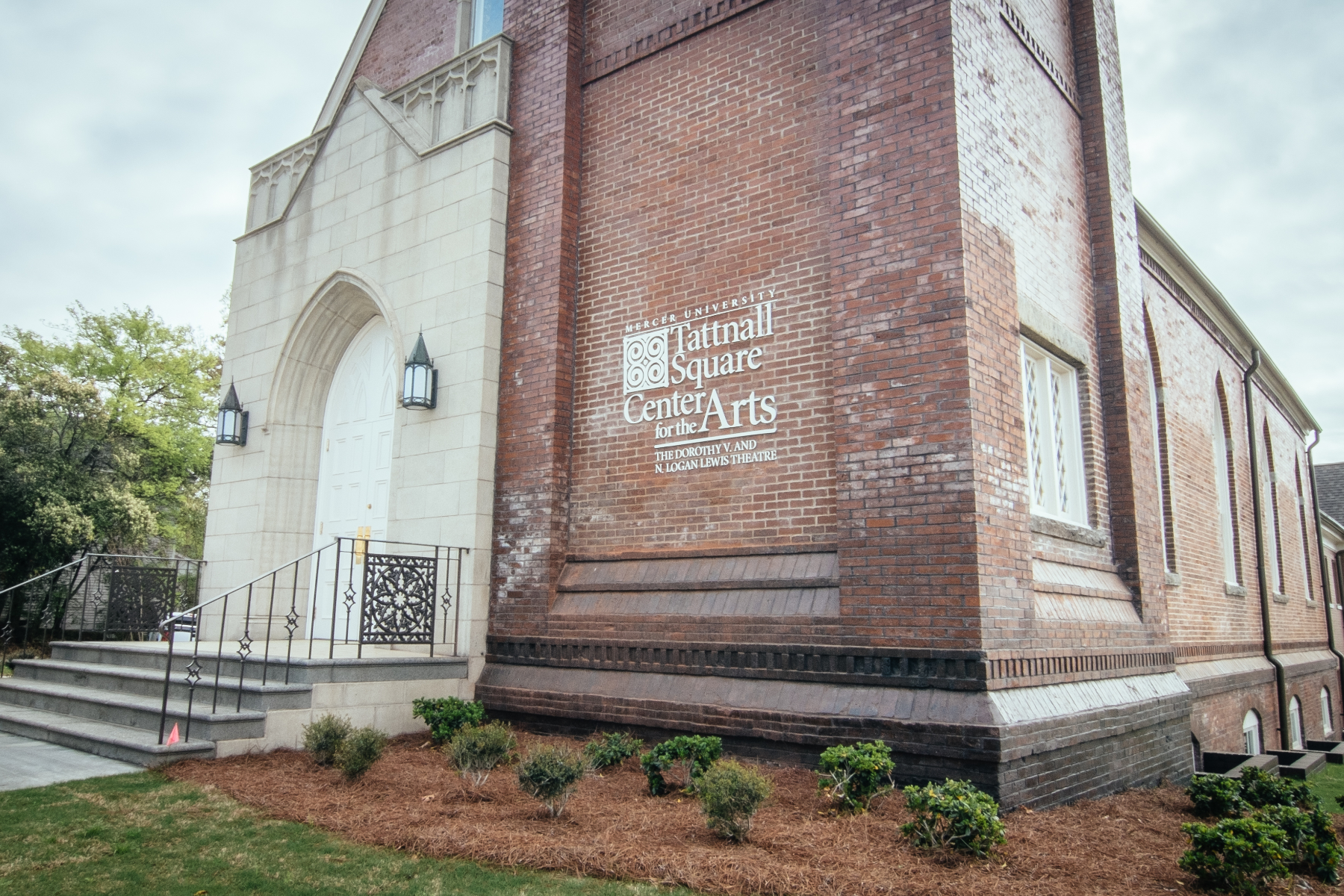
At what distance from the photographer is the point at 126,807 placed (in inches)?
224

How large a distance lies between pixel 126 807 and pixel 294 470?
633cm

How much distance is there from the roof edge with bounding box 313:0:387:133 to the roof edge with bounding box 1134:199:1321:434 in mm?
10771

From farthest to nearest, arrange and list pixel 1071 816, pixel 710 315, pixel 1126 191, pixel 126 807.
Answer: pixel 1126 191 < pixel 710 315 < pixel 1071 816 < pixel 126 807

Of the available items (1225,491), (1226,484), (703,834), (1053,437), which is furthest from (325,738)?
(1226,484)

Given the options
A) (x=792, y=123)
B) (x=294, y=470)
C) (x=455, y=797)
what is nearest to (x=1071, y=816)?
(x=455, y=797)

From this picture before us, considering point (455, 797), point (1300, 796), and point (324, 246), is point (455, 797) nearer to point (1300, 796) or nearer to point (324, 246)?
point (1300, 796)

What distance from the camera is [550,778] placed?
546 cm

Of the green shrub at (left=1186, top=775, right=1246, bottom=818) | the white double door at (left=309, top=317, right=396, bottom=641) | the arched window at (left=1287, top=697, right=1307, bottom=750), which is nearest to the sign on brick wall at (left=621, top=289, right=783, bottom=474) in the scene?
the white double door at (left=309, top=317, right=396, bottom=641)

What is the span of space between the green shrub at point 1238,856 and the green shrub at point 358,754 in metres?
5.06

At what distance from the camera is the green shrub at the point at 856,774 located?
220 inches

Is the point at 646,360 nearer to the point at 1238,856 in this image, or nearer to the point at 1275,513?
the point at 1238,856

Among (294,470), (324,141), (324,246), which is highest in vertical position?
(324,141)

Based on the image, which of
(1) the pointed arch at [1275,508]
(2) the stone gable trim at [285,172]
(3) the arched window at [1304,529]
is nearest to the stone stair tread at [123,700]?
(2) the stone gable trim at [285,172]

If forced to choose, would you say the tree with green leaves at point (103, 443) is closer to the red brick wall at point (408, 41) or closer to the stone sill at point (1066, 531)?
the red brick wall at point (408, 41)
